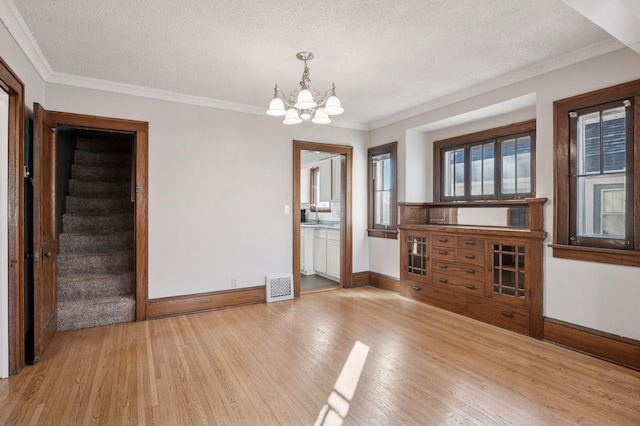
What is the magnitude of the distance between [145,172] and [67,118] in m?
0.87

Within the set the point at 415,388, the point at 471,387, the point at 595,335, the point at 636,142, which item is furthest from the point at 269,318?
the point at 636,142

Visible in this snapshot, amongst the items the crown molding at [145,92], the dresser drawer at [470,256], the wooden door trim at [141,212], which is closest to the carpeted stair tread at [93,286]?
the wooden door trim at [141,212]

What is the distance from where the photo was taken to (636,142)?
106 inches

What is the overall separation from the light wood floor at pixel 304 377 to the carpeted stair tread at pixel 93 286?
0.50 m

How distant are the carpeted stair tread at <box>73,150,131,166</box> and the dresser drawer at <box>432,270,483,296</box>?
16.4 ft

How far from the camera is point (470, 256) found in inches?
157

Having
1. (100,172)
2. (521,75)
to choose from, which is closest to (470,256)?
(521,75)

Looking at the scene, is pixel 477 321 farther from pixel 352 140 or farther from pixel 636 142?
Result: pixel 352 140

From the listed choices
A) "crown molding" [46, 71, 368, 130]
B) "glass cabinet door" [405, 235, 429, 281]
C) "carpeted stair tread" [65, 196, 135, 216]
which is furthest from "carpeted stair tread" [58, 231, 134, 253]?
"glass cabinet door" [405, 235, 429, 281]

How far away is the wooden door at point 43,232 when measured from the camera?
2.79m

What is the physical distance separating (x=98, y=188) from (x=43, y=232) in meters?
2.48

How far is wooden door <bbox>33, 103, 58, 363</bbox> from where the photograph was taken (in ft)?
9.16

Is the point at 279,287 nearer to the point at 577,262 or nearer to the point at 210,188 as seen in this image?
the point at 210,188

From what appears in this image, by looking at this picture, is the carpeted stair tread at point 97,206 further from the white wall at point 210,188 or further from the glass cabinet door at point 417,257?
the glass cabinet door at point 417,257
